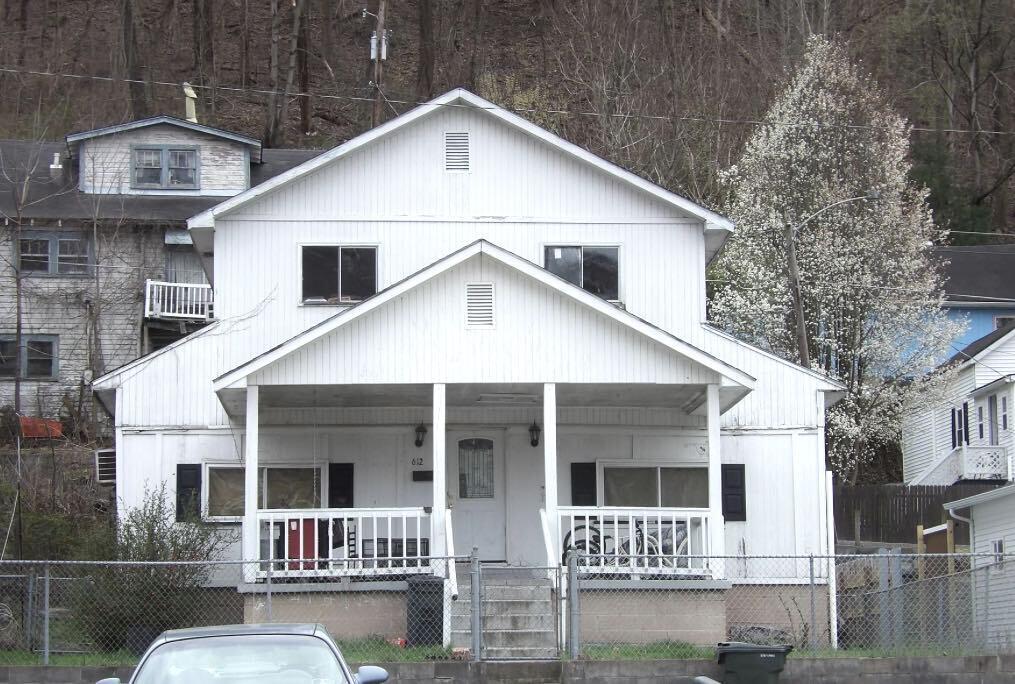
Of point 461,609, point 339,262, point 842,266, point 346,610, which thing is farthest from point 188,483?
point 842,266

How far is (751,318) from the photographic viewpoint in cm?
3675

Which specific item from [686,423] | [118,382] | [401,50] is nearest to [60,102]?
[401,50]

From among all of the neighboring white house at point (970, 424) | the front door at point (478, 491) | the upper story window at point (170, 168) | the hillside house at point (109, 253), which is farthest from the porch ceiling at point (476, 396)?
the neighboring white house at point (970, 424)

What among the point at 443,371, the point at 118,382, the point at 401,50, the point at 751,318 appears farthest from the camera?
the point at 401,50

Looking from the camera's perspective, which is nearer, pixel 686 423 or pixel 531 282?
pixel 531 282

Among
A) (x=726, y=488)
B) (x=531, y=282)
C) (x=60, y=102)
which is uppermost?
(x=60, y=102)

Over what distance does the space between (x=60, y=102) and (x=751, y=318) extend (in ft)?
94.8

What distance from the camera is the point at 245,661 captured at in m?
9.81

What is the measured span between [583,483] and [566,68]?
118 feet

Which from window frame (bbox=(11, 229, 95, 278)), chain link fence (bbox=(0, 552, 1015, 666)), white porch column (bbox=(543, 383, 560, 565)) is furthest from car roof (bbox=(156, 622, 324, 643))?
window frame (bbox=(11, 229, 95, 278))

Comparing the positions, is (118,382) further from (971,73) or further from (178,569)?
(971,73)

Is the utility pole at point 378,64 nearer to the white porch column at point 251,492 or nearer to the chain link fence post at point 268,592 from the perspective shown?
the white porch column at point 251,492

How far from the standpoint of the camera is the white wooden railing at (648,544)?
60.8 ft

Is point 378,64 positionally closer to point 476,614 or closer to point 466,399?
point 466,399
